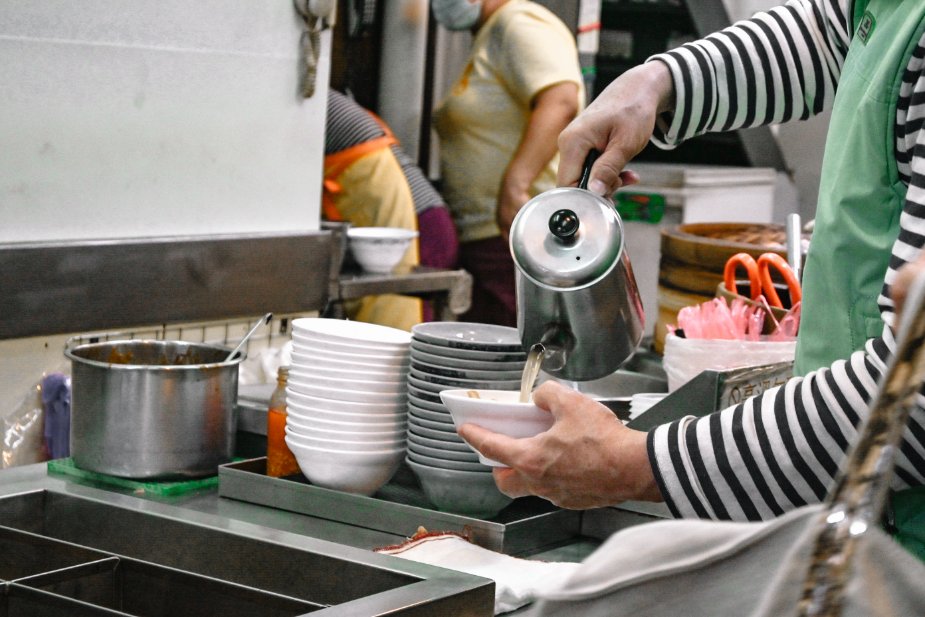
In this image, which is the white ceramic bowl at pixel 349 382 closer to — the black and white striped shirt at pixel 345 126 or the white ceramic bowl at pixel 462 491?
the white ceramic bowl at pixel 462 491

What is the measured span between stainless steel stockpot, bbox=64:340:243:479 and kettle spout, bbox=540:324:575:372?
473mm

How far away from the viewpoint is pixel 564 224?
1.35 m

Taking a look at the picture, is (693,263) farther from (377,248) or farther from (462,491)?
(377,248)

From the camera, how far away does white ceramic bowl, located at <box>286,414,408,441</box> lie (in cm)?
160

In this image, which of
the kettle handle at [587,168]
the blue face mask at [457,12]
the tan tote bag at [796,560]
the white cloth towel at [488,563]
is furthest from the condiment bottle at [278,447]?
the blue face mask at [457,12]

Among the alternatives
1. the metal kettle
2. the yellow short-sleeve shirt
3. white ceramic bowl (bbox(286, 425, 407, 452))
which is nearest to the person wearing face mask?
the yellow short-sleeve shirt

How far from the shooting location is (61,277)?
2.71 m

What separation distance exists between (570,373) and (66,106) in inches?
67.4

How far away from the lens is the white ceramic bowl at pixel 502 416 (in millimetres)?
1327

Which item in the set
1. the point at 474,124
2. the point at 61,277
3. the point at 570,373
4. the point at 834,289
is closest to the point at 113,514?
the point at 570,373

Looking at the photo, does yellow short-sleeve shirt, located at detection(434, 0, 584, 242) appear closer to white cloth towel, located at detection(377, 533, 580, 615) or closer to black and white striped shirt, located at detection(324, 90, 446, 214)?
black and white striped shirt, located at detection(324, 90, 446, 214)

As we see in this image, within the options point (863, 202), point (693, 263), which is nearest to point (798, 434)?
point (863, 202)

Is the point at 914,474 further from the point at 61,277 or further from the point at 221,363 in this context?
the point at 61,277

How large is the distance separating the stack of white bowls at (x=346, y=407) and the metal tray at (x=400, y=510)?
34 millimetres
